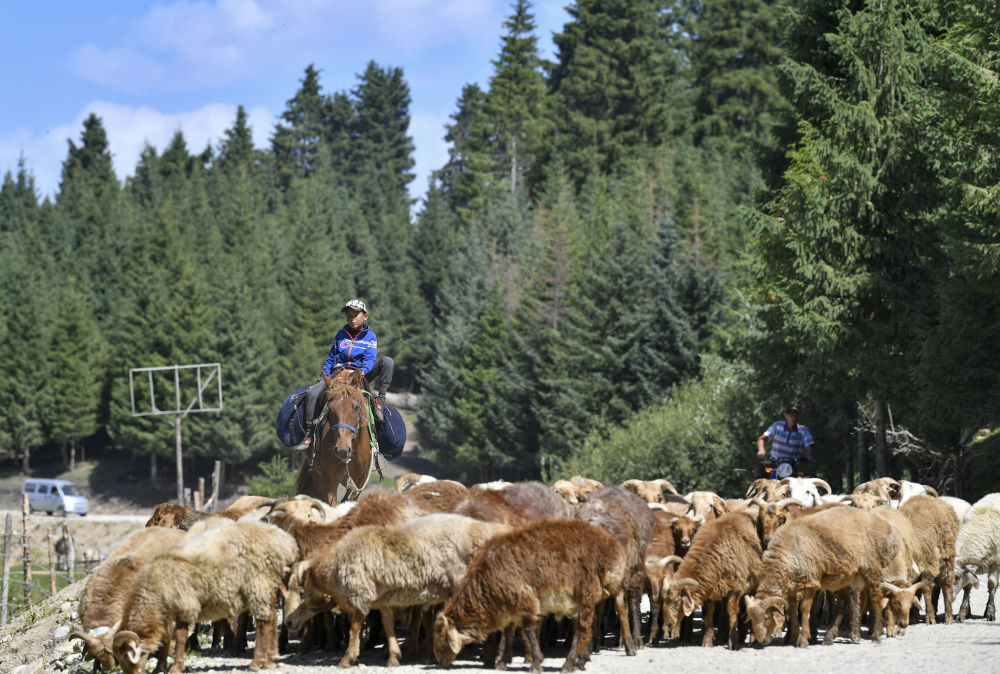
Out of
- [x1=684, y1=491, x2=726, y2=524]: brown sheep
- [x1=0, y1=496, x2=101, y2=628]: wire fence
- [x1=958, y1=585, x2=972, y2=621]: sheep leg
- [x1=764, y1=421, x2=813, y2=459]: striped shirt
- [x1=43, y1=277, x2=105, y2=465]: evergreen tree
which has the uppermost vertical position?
[x1=43, y1=277, x2=105, y2=465]: evergreen tree

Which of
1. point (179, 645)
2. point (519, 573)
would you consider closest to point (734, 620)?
point (519, 573)

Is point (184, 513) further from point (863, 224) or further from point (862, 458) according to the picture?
point (862, 458)

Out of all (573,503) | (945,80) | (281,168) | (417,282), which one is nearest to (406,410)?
(417,282)

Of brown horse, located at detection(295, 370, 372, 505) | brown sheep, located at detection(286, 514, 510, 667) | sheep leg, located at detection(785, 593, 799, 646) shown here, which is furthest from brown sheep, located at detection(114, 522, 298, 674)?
sheep leg, located at detection(785, 593, 799, 646)

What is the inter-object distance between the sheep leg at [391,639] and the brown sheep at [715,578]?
2.80 metres

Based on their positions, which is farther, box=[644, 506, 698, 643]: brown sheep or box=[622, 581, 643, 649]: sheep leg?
box=[644, 506, 698, 643]: brown sheep

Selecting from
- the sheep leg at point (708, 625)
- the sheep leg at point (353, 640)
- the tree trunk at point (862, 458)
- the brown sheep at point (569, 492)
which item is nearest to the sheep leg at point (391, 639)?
the sheep leg at point (353, 640)

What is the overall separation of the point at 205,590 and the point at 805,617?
5874 mm

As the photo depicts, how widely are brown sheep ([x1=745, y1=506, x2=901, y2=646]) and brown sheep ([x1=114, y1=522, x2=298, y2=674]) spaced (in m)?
4.70

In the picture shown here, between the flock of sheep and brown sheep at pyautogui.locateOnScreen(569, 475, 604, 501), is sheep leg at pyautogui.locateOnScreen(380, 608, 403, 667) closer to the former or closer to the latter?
the flock of sheep

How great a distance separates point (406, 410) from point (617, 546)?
88012 millimetres

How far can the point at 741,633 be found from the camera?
1284 cm

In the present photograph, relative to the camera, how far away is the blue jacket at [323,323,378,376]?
723 inches

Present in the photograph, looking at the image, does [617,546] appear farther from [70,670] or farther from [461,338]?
[461,338]
